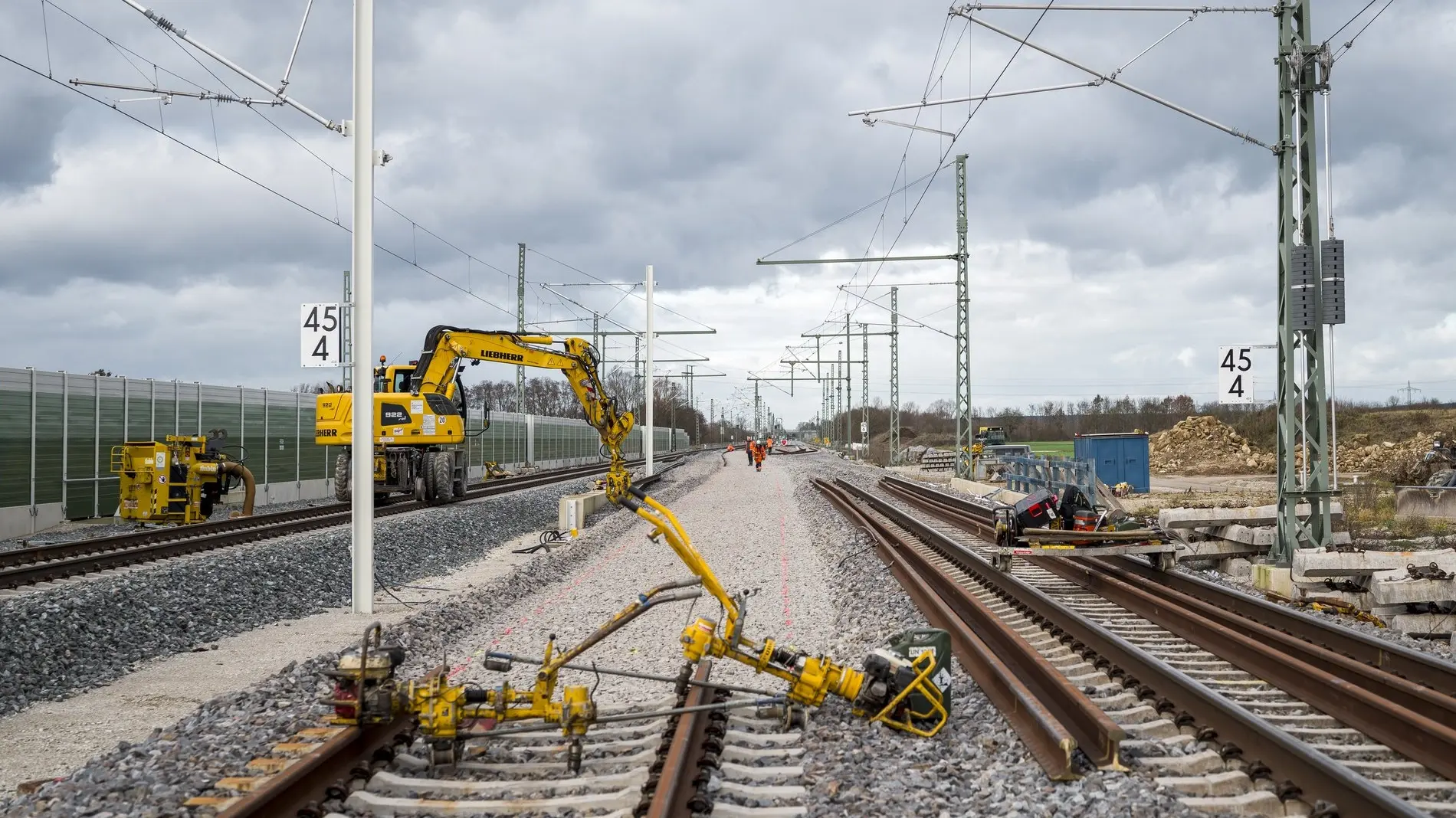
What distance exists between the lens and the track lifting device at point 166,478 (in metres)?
19.3

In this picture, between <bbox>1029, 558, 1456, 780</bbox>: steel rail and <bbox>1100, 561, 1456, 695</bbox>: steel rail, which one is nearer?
<bbox>1029, 558, 1456, 780</bbox>: steel rail

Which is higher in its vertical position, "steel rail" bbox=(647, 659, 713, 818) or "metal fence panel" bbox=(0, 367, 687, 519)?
"metal fence panel" bbox=(0, 367, 687, 519)

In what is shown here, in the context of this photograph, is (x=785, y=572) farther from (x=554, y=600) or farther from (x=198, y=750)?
(x=198, y=750)

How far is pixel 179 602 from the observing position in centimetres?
1127

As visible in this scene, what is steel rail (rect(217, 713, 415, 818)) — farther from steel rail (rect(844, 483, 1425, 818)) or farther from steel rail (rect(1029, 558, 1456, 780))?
steel rail (rect(1029, 558, 1456, 780))

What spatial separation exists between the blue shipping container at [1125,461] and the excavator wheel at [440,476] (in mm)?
17744

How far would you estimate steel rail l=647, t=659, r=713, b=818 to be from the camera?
4.70m

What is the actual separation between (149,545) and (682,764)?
44.8ft

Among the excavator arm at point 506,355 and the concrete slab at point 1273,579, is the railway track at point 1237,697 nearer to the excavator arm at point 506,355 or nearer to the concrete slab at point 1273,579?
the concrete slab at point 1273,579

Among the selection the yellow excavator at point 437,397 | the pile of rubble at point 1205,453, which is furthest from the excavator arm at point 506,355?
the pile of rubble at point 1205,453

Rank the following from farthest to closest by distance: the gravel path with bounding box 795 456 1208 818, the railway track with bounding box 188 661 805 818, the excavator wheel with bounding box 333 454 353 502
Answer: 1. the excavator wheel with bounding box 333 454 353 502
2. the railway track with bounding box 188 661 805 818
3. the gravel path with bounding box 795 456 1208 818

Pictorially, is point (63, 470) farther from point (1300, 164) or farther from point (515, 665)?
point (1300, 164)

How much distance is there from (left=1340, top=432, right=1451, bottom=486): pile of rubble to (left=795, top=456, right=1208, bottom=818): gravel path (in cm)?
2346

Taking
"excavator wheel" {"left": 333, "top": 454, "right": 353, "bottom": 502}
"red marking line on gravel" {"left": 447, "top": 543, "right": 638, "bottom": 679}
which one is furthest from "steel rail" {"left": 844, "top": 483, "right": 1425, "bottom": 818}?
"excavator wheel" {"left": 333, "top": 454, "right": 353, "bottom": 502}
